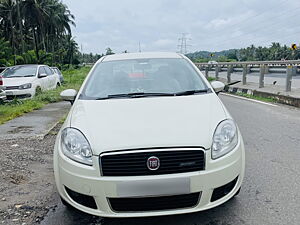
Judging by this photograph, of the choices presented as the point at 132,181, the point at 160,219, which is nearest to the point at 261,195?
the point at 160,219

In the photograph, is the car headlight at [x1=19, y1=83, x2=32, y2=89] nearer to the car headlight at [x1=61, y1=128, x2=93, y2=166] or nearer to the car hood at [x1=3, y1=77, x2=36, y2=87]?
the car hood at [x1=3, y1=77, x2=36, y2=87]

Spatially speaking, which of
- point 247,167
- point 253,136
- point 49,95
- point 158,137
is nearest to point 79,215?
point 158,137

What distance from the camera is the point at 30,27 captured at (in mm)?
47562

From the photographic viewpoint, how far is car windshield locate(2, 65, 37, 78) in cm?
1109

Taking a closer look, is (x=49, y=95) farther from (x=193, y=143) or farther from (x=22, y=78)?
(x=193, y=143)

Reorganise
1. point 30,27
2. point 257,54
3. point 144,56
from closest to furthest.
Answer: point 144,56, point 30,27, point 257,54

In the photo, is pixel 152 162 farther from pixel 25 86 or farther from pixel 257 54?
pixel 257 54

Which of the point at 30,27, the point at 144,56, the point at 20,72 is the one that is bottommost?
the point at 20,72

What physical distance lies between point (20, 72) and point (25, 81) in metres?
1.06

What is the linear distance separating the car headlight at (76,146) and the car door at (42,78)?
9.39 meters

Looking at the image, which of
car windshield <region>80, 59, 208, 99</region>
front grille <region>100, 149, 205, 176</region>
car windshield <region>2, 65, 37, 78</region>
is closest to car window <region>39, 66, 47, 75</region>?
car windshield <region>2, 65, 37, 78</region>

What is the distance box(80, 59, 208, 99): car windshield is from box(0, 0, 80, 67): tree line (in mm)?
21085

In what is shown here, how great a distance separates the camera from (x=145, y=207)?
237 centimetres

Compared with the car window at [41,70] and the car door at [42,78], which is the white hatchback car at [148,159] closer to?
the car door at [42,78]
